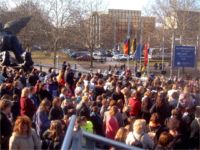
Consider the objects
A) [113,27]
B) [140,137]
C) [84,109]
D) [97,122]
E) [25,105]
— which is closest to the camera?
[140,137]

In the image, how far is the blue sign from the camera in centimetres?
2117

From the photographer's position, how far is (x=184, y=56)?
70.0ft

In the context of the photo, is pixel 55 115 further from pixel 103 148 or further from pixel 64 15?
pixel 64 15

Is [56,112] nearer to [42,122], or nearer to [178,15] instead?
[42,122]

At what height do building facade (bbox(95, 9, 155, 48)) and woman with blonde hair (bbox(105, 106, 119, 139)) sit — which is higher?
building facade (bbox(95, 9, 155, 48))

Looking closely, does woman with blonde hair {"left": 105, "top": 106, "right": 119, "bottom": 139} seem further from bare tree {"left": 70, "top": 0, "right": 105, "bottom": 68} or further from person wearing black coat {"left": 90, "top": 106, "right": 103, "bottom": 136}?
bare tree {"left": 70, "top": 0, "right": 105, "bottom": 68}

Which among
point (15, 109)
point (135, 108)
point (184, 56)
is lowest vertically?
point (135, 108)

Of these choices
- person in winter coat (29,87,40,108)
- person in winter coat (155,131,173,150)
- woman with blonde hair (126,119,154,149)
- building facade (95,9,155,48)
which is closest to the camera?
person in winter coat (155,131,173,150)

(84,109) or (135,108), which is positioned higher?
(84,109)

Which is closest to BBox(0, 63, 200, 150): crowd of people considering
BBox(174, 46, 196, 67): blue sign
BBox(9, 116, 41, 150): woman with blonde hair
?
BBox(9, 116, 41, 150): woman with blonde hair

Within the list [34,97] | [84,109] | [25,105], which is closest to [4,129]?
[84,109]

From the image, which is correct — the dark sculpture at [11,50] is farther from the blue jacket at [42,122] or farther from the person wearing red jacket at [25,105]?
the blue jacket at [42,122]

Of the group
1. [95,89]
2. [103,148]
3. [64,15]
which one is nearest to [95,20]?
[64,15]

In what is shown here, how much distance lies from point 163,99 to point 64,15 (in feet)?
161
